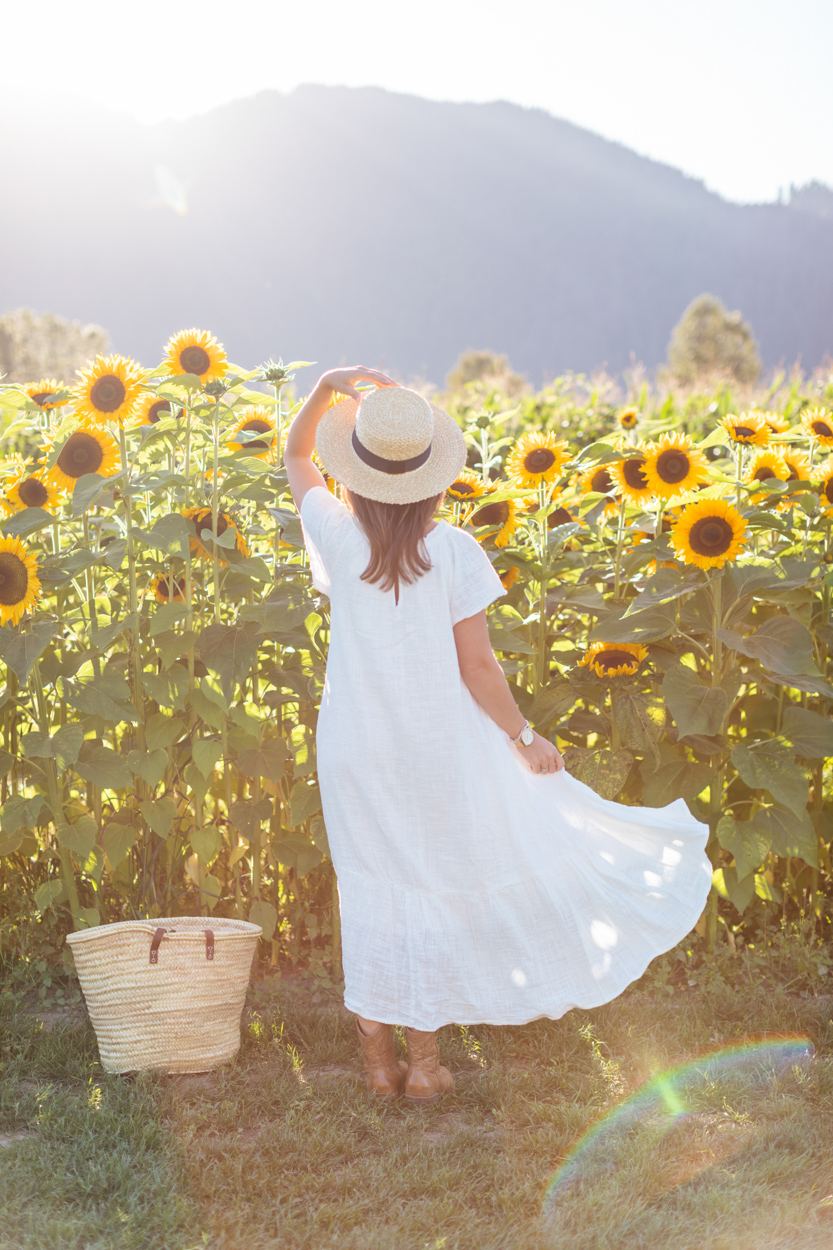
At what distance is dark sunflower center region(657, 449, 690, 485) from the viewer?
292cm

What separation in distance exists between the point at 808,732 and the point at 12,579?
228 centimetres

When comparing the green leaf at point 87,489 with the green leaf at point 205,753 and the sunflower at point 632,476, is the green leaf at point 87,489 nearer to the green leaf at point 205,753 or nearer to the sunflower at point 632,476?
the green leaf at point 205,753

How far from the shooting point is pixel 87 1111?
2551 mm

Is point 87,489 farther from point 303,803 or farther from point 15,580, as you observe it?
point 303,803

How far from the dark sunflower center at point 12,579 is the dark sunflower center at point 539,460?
1433 mm

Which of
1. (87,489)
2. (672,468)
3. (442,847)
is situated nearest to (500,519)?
(672,468)

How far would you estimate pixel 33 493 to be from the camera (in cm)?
297

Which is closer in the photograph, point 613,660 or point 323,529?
point 323,529

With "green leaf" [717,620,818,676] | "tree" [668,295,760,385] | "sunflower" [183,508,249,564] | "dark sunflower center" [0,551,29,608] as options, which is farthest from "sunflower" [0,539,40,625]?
"tree" [668,295,760,385]

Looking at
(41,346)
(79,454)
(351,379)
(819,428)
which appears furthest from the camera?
(41,346)

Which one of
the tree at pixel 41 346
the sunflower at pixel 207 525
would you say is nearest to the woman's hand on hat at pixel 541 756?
the sunflower at pixel 207 525

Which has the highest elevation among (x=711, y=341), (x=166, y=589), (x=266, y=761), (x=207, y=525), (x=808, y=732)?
(x=207, y=525)

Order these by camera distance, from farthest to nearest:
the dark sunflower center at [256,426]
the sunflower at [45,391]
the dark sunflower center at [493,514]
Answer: the dark sunflower center at [256,426]
the dark sunflower center at [493,514]
the sunflower at [45,391]

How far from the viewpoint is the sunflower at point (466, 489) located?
298 cm
